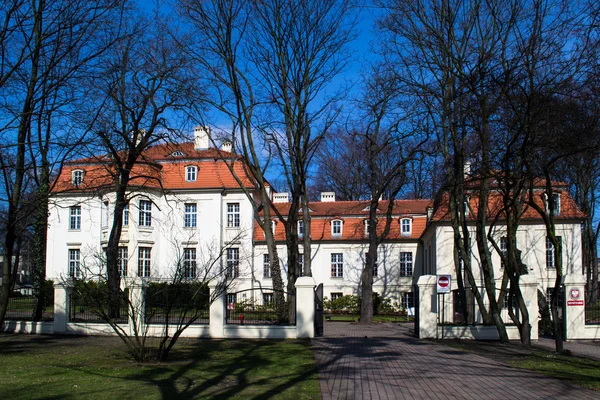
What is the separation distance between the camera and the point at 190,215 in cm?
4209

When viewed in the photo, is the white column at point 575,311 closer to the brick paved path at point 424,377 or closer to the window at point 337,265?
the brick paved path at point 424,377

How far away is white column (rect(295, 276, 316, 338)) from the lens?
18578mm

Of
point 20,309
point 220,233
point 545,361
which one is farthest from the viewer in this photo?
point 220,233

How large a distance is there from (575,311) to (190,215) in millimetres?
28538

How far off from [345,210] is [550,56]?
30.6 meters

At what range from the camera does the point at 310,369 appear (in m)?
11.9

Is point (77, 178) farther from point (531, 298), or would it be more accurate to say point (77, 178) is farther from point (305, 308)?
point (531, 298)

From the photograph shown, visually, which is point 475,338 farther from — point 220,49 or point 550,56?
point 220,49

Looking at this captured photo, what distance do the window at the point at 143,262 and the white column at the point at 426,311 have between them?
2475 cm

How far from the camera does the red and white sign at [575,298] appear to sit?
738 inches

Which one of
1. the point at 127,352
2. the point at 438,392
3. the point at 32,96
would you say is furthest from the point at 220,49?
the point at 438,392

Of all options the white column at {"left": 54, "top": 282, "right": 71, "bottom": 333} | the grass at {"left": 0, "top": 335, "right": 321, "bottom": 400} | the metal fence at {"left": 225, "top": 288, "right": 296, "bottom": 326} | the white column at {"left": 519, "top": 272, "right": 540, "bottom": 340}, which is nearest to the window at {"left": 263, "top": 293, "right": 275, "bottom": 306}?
the metal fence at {"left": 225, "top": 288, "right": 296, "bottom": 326}

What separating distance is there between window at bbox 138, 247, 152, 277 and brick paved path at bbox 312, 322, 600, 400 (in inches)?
1018

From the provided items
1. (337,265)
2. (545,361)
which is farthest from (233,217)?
(545,361)
